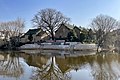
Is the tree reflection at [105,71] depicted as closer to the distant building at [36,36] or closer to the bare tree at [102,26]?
the bare tree at [102,26]

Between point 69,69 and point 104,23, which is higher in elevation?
point 104,23

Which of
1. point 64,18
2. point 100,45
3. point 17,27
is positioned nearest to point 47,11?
point 64,18

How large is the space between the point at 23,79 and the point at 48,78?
1489 mm

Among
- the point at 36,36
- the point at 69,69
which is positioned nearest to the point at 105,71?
the point at 69,69

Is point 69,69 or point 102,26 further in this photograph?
point 102,26

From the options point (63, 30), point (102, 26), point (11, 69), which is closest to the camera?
point (11, 69)

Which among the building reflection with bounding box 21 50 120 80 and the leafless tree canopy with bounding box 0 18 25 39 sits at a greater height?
the leafless tree canopy with bounding box 0 18 25 39

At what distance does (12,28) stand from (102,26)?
2533 centimetres

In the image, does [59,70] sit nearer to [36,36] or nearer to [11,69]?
[11,69]

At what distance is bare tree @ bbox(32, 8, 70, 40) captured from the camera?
2167 inches

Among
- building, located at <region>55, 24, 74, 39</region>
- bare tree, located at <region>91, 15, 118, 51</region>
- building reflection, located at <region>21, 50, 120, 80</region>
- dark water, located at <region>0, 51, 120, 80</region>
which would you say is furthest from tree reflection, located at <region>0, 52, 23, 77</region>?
building, located at <region>55, 24, 74, 39</region>

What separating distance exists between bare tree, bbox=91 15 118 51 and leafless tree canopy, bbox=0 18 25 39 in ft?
68.2

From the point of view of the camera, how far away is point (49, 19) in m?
55.1

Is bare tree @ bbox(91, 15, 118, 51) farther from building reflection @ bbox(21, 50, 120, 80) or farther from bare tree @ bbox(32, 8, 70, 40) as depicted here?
building reflection @ bbox(21, 50, 120, 80)
